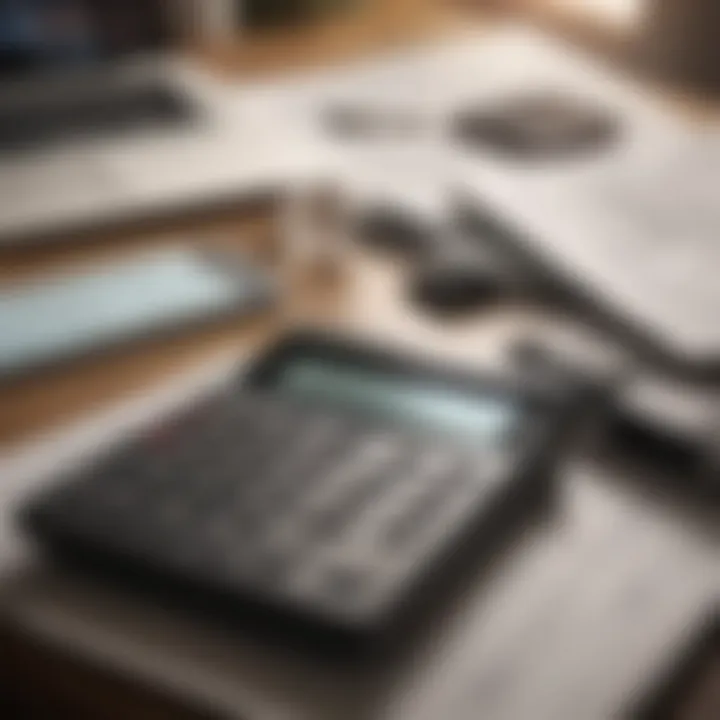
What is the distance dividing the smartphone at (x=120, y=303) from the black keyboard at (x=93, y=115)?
19cm

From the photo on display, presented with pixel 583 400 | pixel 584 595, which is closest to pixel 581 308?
pixel 583 400

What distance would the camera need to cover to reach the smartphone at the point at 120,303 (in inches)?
27.9

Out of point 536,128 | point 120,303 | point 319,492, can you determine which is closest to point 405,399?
point 319,492

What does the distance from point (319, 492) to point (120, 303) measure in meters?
0.24

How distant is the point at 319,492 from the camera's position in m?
0.55

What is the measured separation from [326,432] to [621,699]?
17cm

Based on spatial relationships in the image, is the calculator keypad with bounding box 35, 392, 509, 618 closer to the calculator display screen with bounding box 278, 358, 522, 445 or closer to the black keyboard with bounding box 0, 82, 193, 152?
the calculator display screen with bounding box 278, 358, 522, 445

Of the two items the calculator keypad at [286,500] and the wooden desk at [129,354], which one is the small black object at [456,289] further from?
the calculator keypad at [286,500]

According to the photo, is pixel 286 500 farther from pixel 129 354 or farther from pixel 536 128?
pixel 536 128

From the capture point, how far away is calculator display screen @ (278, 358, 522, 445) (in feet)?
1.98

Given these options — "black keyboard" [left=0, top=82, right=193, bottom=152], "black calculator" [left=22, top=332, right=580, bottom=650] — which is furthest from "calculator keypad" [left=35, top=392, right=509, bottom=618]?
"black keyboard" [left=0, top=82, right=193, bottom=152]

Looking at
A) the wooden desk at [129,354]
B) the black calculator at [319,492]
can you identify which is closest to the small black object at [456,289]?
the wooden desk at [129,354]

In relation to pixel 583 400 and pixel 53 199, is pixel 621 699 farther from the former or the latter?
pixel 53 199

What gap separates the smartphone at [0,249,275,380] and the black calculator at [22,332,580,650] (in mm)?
102
